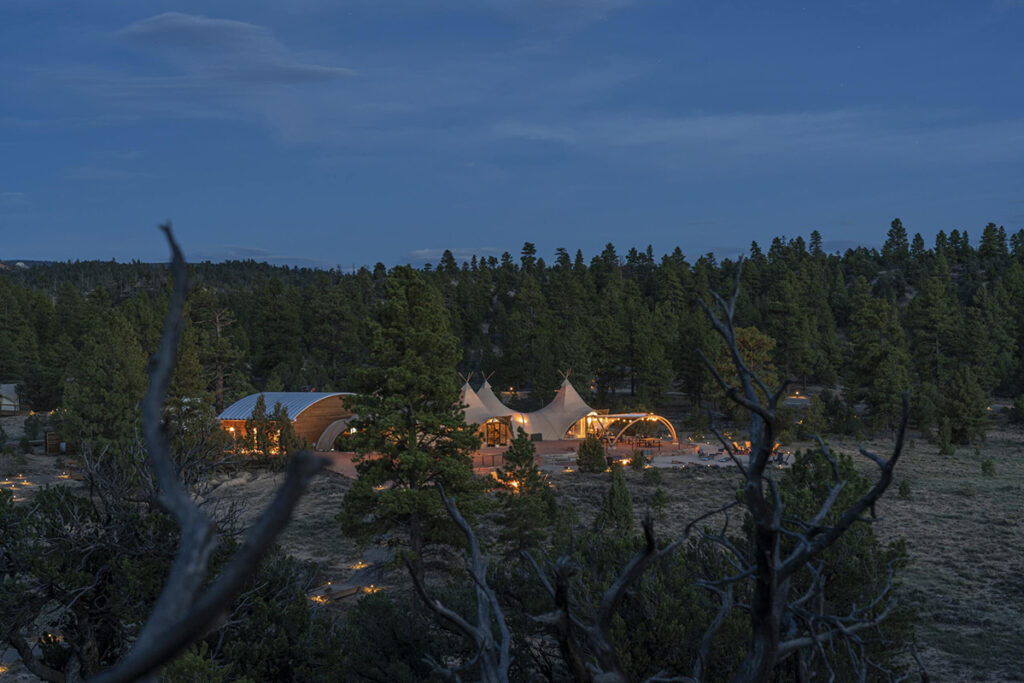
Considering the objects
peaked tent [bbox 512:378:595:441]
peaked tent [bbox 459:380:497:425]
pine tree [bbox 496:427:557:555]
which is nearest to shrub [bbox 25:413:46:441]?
peaked tent [bbox 459:380:497:425]

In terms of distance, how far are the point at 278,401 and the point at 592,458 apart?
1442 cm

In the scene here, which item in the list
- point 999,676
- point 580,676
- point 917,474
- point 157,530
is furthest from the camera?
point 917,474

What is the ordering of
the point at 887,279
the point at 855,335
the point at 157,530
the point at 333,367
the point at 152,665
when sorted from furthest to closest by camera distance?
the point at 887,279 < the point at 333,367 < the point at 855,335 < the point at 157,530 < the point at 152,665

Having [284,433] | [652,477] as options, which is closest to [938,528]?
[652,477]

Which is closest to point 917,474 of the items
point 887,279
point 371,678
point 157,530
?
point 371,678

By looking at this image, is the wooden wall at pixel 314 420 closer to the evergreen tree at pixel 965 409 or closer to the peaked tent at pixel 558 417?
the peaked tent at pixel 558 417

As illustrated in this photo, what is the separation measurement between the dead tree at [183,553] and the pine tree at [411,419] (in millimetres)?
14423

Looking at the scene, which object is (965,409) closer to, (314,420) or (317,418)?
(317,418)

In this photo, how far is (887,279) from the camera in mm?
80688

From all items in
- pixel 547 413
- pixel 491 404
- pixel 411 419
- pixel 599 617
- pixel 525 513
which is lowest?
pixel 525 513

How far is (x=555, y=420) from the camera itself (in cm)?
3866

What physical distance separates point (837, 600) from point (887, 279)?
8032 centimetres

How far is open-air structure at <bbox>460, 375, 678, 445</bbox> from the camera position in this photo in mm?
36250

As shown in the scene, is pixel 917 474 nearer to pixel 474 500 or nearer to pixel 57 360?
pixel 474 500
